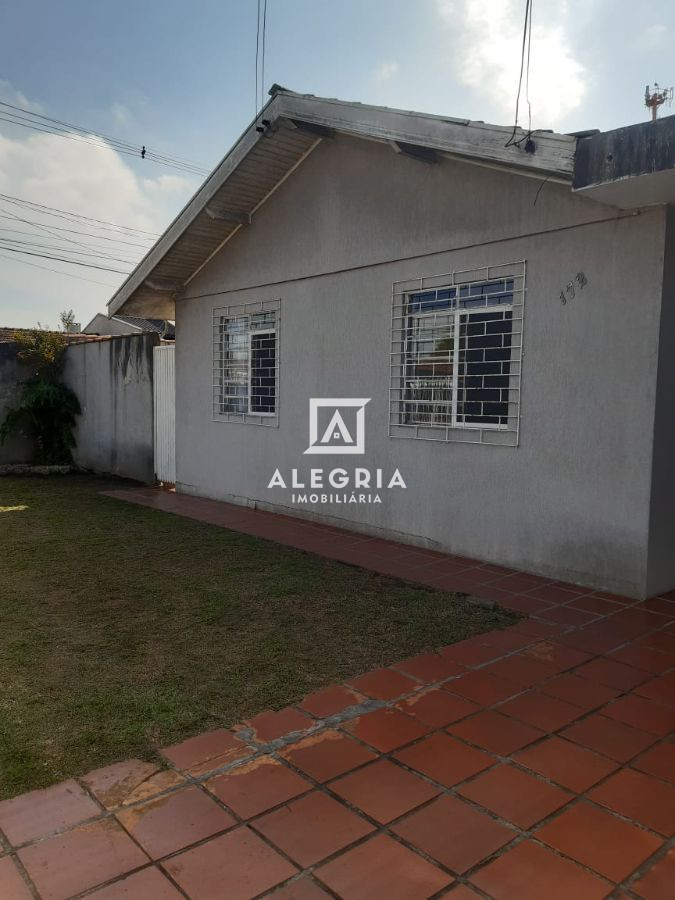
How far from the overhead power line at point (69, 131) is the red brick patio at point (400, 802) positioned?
54.3 feet

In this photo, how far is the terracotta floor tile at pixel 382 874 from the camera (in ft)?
6.93

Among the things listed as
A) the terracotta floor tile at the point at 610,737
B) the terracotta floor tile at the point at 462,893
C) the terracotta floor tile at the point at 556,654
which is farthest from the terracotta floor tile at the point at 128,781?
the terracotta floor tile at the point at 556,654

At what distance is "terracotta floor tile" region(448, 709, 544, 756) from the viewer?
3035mm

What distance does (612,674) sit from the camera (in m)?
3.86

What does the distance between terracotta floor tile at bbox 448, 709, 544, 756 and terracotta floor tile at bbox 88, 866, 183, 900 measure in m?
1.52

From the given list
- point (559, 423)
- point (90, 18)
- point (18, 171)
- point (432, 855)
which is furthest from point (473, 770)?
point (18, 171)

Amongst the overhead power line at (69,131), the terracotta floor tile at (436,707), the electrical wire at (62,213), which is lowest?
the terracotta floor tile at (436,707)

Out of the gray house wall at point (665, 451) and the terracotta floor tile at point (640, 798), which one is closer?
the terracotta floor tile at point (640, 798)

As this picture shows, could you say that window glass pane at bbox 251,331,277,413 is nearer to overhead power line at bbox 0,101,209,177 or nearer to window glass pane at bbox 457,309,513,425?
window glass pane at bbox 457,309,513,425

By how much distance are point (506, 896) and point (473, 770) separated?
0.73 metres

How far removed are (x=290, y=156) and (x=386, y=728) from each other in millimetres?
7123

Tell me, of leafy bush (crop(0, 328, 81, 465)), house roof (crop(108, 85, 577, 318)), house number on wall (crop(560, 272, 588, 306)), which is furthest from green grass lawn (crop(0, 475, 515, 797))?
leafy bush (crop(0, 328, 81, 465))

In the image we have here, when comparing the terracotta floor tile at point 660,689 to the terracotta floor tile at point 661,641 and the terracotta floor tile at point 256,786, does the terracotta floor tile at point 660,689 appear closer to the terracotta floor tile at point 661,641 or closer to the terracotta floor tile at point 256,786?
the terracotta floor tile at point 661,641

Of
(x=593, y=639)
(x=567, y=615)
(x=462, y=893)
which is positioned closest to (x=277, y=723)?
(x=462, y=893)
